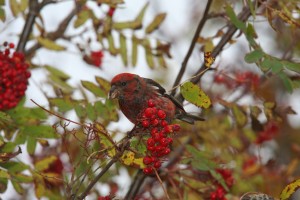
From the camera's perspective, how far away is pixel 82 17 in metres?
4.66

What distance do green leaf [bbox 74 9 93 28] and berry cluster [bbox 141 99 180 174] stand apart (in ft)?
6.32

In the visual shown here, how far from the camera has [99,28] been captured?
477 centimetres

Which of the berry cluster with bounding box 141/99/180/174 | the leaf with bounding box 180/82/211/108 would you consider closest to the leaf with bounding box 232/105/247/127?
the leaf with bounding box 180/82/211/108

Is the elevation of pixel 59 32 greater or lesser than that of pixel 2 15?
greater

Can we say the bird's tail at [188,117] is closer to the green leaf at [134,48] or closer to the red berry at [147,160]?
the green leaf at [134,48]

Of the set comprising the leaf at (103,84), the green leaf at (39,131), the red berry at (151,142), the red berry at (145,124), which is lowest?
the red berry at (151,142)

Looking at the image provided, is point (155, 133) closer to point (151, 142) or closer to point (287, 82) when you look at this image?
point (151, 142)

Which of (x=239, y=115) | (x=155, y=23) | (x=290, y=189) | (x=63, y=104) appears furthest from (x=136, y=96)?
(x=290, y=189)

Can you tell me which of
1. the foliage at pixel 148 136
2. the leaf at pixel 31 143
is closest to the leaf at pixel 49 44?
the foliage at pixel 148 136

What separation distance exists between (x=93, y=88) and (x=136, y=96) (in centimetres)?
32

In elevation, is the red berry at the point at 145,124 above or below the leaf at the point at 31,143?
below

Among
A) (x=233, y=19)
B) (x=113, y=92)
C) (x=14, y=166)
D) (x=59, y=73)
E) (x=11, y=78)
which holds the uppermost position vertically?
(x=59, y=73)

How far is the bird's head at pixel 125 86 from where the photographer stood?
13.1ft

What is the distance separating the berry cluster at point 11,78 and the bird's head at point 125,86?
0.61 metres
